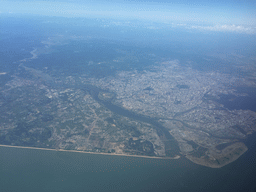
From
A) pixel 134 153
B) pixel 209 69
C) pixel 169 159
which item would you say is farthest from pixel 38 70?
pixel 209 69

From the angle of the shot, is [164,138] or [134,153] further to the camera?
[164,138]

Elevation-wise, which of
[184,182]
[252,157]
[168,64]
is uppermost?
[168,64]

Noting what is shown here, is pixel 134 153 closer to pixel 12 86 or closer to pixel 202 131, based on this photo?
pixel 202 131

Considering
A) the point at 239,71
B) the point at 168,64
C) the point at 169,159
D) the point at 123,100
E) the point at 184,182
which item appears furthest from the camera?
the point at 168,64

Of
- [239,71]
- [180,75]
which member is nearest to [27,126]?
[180,75]

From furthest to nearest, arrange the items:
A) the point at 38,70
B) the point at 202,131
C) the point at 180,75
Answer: the point at 180,75
the point at 38,70
the point at 202,131

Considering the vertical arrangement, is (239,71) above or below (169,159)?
above
